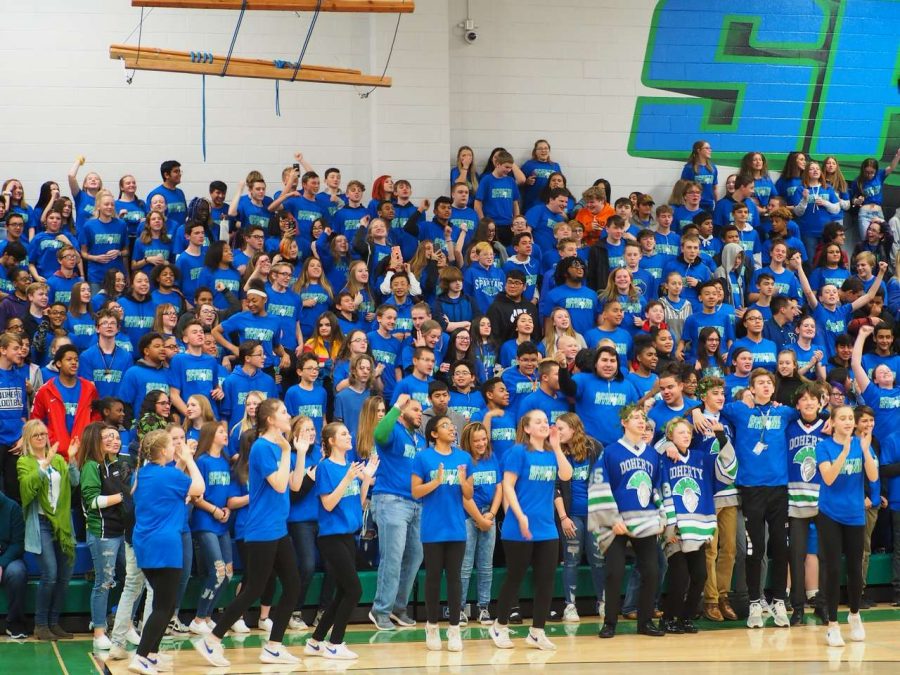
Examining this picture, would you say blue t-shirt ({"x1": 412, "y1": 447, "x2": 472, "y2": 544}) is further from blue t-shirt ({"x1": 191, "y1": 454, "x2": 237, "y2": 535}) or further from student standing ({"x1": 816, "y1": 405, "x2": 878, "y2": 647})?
student standing ({"x1": 816, "y1": 405, "x2": 878, "y2": 647})

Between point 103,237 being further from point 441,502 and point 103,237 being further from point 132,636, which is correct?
point 441,502

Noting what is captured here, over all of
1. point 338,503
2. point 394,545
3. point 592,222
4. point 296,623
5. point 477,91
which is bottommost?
point 296,623

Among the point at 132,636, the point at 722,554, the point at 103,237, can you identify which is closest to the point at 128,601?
the point at 132,636

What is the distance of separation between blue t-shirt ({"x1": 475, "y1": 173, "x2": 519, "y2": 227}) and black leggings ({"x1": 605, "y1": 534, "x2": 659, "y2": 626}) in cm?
585

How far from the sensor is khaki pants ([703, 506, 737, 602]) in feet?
31.7

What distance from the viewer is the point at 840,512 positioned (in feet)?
28.4

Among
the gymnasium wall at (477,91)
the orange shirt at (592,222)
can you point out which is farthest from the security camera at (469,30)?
the orange shirt at (592,222)

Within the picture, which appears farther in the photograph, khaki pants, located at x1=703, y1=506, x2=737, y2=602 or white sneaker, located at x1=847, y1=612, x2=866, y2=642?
khaki pants, located at x1=703, y1=506, x2=737, y2=602

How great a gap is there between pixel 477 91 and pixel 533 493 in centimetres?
767

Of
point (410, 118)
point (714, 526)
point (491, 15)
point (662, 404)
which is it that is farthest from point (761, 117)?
point (714, 526)

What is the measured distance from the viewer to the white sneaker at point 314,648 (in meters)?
8.15

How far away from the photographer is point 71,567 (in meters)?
8.89

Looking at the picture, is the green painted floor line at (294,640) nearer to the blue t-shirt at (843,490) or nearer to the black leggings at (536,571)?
the black leggings at (536,571)

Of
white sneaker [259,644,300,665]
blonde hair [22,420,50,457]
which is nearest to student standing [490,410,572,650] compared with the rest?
white sneaker [259,644,300,665]
